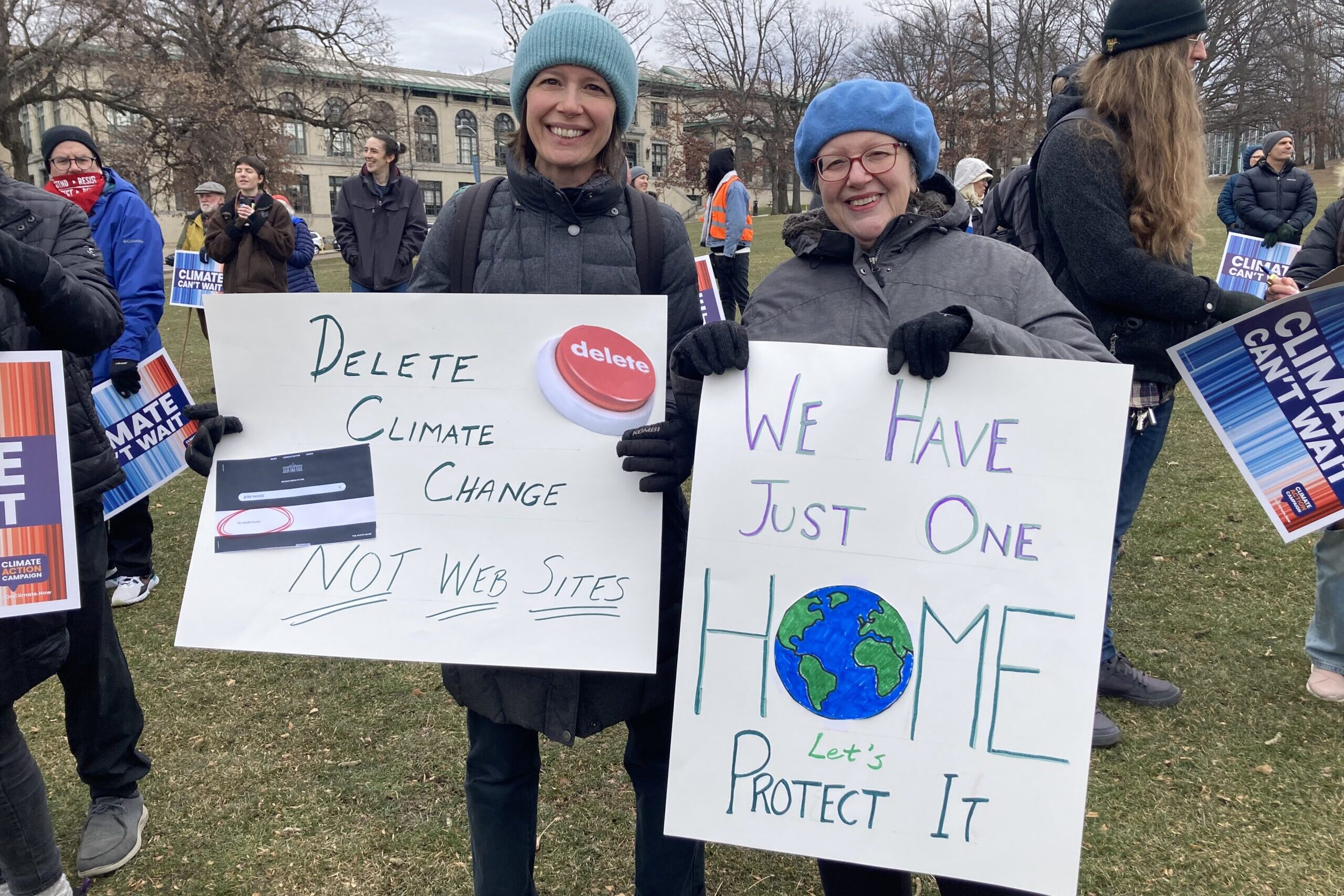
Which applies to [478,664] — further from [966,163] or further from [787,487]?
[966,163]

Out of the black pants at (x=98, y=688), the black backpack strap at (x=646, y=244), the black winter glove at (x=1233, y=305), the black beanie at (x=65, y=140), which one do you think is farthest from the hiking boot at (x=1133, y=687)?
the black beanie at (x=65, y=140)

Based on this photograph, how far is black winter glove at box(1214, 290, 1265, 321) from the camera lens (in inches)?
92.5

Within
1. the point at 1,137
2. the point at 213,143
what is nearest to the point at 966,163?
the point at 213,143

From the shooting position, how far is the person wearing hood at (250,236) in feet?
24.3

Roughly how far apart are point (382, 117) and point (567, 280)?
110 ft

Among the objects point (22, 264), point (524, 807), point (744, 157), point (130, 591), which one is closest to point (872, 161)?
point (524, 807)

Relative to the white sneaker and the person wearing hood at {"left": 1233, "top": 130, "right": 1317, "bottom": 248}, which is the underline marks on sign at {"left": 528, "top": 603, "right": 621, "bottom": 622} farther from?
the person wearing hood at {"left": 1233, "top": 130, "right": 1317, "bottom": 248}

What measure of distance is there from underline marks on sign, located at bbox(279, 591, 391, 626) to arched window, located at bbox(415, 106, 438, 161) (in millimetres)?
65439

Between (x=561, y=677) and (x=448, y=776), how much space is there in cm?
141

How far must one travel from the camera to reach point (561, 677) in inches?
73.1

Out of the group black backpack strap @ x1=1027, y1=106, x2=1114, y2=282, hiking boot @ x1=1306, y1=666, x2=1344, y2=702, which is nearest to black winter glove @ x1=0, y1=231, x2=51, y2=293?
black backpack strap @ x1=1027, y1=106, x2=1114, y2=282

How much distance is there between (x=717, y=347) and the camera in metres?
1.58

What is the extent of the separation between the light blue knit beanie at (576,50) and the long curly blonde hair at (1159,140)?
1298 millimetres

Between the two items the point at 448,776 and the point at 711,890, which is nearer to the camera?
the point at 711,890
